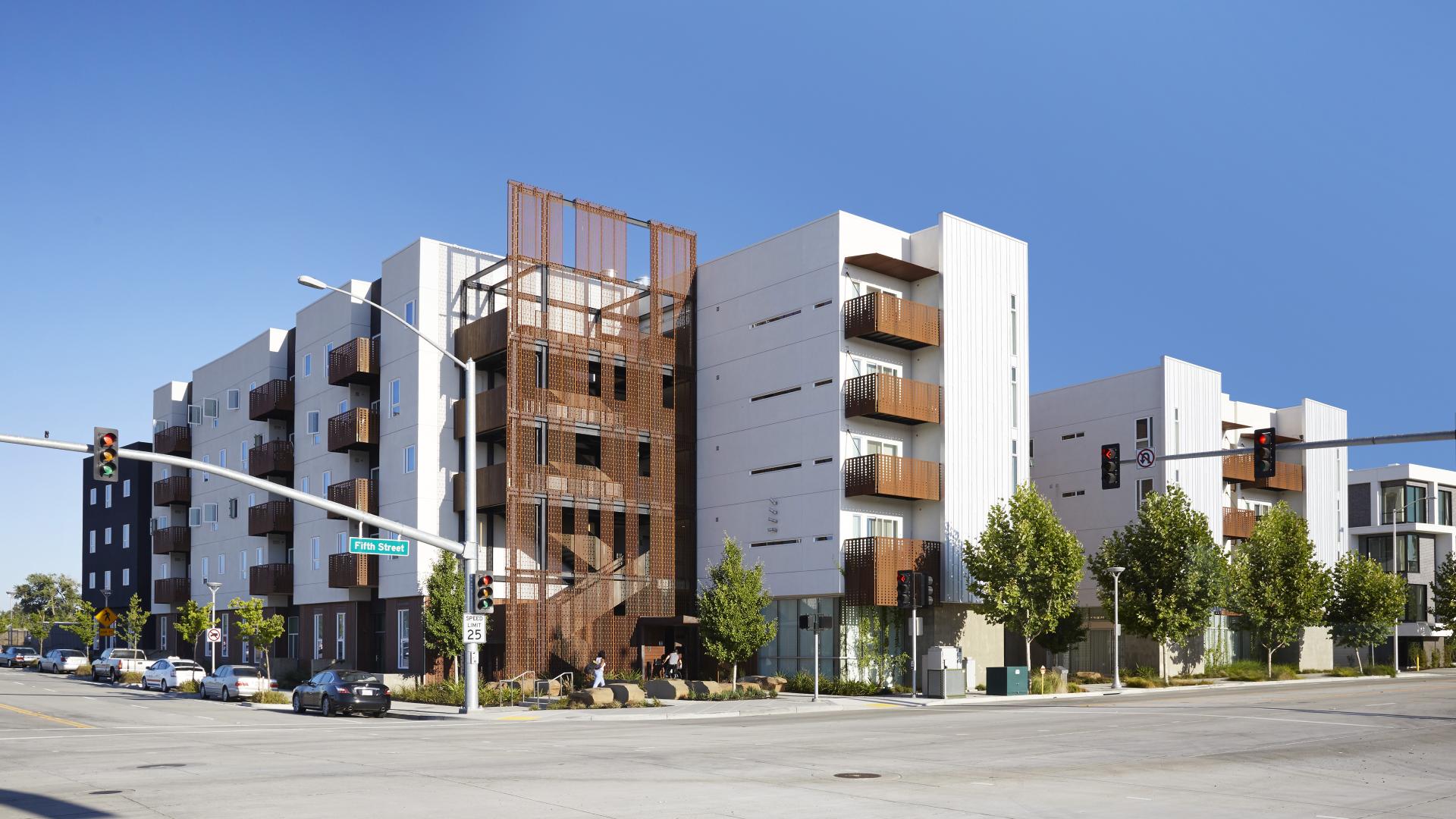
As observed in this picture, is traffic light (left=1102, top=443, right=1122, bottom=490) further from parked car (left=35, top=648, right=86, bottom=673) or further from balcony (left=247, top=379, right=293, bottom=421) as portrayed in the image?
parked car (left=35, top=648, right=86, bottom=673)

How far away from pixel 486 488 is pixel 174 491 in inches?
1396

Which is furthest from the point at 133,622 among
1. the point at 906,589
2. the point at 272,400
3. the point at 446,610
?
the point at 906,589

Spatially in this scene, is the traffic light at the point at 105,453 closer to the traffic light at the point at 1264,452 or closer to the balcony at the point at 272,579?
the traffic light at the point at 1264,452

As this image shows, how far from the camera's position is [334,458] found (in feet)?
200

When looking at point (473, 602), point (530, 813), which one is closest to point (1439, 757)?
point (530, 813)

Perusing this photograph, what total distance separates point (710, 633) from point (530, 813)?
3246 cm

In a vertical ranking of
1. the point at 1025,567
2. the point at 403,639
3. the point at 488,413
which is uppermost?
the point at 488,413

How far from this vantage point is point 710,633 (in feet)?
156

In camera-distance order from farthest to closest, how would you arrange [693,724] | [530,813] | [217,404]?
1. [217,404]
2. [693,724]
3. [530,813]

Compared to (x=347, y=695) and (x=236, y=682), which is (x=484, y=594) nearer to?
(x=347, y=695)

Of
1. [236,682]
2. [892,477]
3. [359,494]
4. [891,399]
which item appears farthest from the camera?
[359,494]

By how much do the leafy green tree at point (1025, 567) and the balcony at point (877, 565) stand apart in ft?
7.51

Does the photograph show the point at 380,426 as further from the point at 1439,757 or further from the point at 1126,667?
the point at 1439,757

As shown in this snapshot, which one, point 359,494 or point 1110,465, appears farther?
point 359,494
